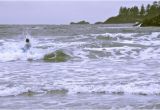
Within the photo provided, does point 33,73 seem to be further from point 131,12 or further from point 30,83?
point 131,12

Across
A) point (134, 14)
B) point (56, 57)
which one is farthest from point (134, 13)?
point (56, 57)

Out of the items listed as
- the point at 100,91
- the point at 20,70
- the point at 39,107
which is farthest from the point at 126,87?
the point at 20,70

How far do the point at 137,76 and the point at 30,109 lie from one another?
3.49 m

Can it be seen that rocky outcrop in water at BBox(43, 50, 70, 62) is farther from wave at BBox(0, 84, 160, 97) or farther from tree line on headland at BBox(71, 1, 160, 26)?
tree line on headland at BBox(71, 1, 160, 26)

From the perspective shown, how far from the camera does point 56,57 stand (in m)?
14.4

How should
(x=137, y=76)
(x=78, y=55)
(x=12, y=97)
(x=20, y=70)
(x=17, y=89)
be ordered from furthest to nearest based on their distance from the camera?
1. (x=78, y=55)
2. (x=20, y=70)
3. (x=137, y=76)
4. (x=17, y=89)
5. (x=12, y=97)

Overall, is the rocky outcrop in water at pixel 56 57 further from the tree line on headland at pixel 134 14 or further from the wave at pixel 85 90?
the tree line on headland at pixel 134 14

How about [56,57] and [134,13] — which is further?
[134,13]

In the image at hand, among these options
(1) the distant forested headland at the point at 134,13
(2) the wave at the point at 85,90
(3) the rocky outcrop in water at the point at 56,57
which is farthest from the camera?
(1) the distant forested headland at the point at 134,13

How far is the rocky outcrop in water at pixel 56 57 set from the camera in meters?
13.8

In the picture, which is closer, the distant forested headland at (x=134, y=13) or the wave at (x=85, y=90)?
the wave at (x=85, y=90)

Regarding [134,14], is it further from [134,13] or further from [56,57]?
[56,57]

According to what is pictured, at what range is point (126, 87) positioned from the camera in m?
7.65

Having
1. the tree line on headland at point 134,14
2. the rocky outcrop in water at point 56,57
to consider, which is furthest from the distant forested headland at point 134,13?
the rocky outcrop in water at point 56,57
